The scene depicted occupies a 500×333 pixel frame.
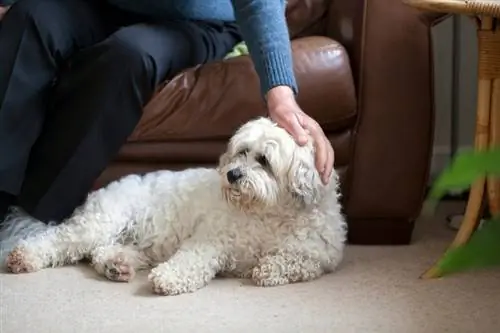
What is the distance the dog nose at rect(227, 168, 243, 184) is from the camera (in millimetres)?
1458

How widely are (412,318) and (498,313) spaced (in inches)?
6.3

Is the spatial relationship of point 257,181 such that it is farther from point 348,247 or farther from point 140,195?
point 348,247

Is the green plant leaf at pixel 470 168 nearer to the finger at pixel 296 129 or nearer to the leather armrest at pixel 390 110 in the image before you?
the finger at pixel 296 129

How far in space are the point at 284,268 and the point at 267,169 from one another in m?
0.21

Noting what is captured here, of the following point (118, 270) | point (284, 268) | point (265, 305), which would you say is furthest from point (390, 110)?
point (118, 270)

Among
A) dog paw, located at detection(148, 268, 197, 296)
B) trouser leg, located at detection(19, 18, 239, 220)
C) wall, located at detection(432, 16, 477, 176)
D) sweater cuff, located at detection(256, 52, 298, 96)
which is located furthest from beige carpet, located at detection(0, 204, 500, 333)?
wall, located at detection(432, 16, 477, 176)

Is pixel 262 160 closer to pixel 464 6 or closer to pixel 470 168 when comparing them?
pixel 464 6

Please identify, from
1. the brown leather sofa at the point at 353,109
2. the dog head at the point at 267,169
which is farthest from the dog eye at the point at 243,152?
the brown leather sofa at the point at 353,109

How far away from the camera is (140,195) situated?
1.67 m

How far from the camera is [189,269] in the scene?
1.50 meters

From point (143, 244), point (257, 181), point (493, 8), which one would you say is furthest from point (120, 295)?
point (493, 8)

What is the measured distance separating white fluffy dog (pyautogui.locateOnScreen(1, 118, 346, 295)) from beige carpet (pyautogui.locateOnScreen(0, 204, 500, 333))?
35 millimetres

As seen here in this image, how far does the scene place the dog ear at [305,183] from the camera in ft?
4.79

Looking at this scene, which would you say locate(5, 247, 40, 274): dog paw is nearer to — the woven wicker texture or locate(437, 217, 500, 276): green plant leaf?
the woven wicker texture
